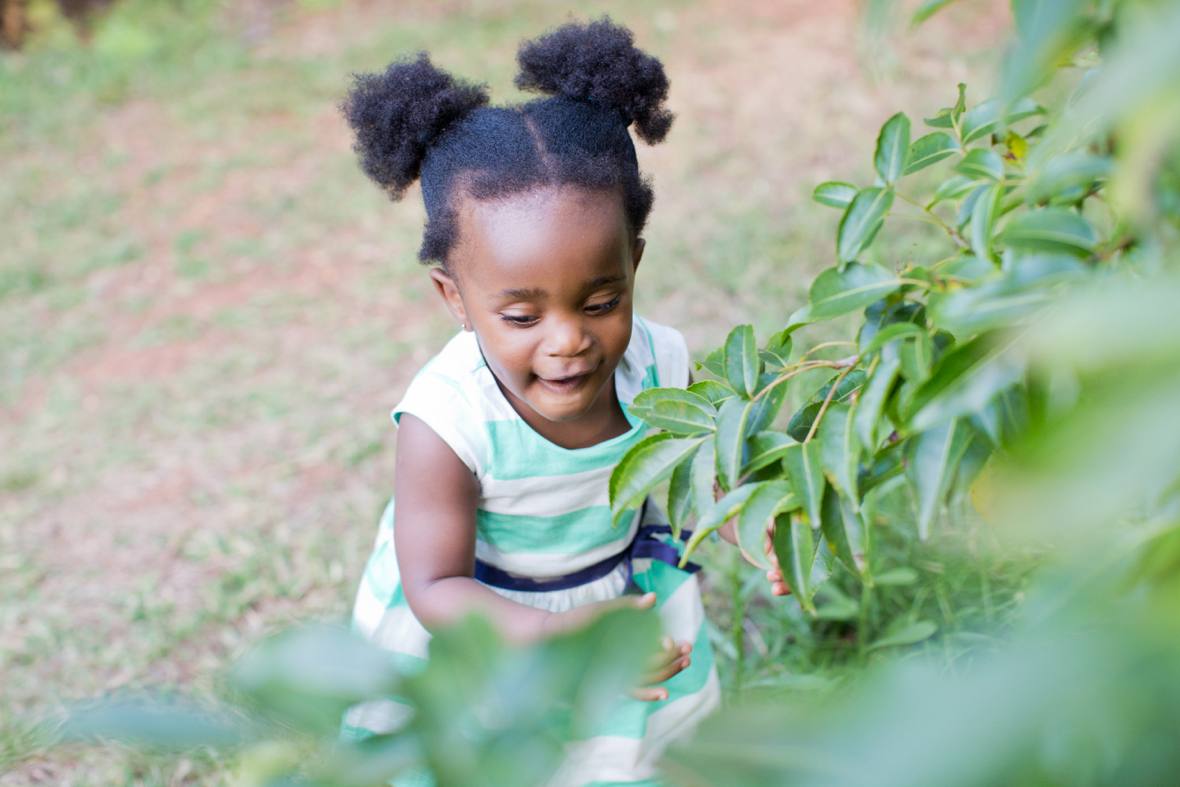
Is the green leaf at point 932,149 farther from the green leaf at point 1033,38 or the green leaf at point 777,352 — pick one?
the green leaf at point 1033,38

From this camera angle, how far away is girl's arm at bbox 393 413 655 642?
1.39 m

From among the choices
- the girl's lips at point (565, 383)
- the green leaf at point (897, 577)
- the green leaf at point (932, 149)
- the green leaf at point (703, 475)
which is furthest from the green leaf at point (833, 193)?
the green leaf at point (897, 577)

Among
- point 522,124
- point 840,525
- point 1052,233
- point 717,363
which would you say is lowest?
point 840,525

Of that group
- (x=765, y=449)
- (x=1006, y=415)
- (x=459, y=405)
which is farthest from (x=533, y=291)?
(x=1006, y=415)

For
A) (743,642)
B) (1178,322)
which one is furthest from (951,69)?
(1178,322)

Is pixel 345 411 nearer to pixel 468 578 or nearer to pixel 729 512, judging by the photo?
pixel 468 578

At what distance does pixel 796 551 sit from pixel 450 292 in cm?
71

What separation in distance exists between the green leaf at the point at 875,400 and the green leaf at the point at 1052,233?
0.13m

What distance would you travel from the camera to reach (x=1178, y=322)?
324mm

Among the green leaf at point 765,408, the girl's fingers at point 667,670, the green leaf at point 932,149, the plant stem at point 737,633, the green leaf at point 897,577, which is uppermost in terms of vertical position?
the green leaf at point 932,149

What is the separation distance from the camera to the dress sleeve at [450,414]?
1436 mm

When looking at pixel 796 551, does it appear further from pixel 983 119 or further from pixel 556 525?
pixel 556 525

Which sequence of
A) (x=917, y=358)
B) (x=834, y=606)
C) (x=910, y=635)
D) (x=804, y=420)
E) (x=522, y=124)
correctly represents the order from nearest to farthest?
(x=917, y=358) → (x=804, y=420) → (x=522, y=124) → (x=910, y=635) → (x=834, y=606)

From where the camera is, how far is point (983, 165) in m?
0.89
